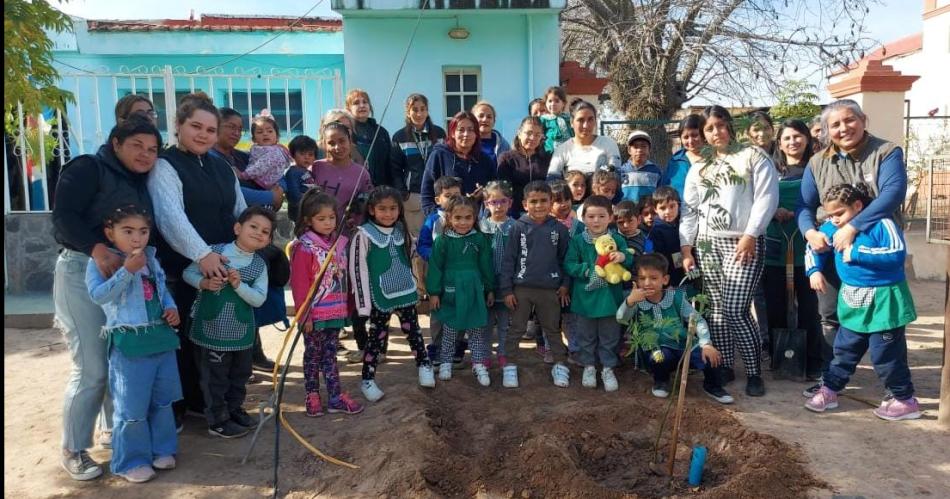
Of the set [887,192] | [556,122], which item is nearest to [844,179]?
[887,192]

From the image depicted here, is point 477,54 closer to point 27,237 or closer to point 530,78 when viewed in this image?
point 530,78

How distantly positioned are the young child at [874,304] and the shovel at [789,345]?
49 cm

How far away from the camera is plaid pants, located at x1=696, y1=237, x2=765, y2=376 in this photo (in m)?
4.33

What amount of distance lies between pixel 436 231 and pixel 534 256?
699 mm

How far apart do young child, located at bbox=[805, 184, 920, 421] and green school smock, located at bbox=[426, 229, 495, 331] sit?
2176mm

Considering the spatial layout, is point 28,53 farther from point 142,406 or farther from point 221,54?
point 221,54

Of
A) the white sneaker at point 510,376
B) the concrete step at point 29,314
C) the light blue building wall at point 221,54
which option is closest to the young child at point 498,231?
the white sneaker at point 510,376

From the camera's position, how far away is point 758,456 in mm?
3404

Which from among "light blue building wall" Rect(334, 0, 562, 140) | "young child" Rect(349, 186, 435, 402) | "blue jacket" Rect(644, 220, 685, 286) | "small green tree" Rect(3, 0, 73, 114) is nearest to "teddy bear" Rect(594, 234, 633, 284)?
"blue jacket" Rect(644, 220, 685, 286)

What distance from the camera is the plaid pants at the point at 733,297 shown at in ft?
14.2

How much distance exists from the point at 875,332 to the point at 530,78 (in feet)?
22.3

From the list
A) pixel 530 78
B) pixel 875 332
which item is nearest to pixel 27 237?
pixel 530 78

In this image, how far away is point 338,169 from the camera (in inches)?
189

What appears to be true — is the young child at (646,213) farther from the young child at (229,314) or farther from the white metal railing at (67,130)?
the white metal railing at (67,130)
